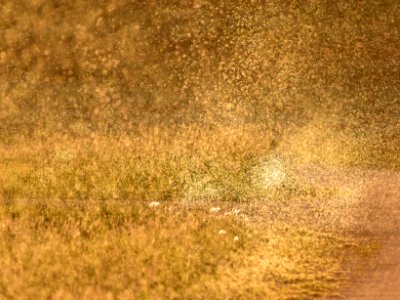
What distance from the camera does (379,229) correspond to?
35.9 ft

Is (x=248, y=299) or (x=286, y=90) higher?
(x=248, y=299)

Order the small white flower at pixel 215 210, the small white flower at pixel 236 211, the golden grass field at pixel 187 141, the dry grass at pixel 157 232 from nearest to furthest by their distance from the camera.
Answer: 1. the dry grass at pixel 157 232
2. the golden grass field at pixel 187 141
3. the small white flower at pixel 236 211
4. the small white flower at pixel 215 210

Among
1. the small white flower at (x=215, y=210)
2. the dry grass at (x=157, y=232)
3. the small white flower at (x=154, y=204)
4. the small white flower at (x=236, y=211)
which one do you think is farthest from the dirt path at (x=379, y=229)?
the small white flower at (x=154, y=204)

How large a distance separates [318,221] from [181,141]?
9.80 m

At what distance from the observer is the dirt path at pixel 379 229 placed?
810 cm

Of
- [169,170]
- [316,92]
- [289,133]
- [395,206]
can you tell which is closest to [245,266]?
[395,206]

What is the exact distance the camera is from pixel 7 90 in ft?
144

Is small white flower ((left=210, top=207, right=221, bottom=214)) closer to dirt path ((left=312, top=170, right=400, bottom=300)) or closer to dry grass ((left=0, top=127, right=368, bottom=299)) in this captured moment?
dry grass ((left=0, top=127, right=368, bottom=299))

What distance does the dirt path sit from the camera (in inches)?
319

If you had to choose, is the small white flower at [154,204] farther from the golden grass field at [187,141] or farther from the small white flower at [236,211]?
the small white flower at [236,211]

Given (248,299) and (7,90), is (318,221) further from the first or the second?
(7,90)

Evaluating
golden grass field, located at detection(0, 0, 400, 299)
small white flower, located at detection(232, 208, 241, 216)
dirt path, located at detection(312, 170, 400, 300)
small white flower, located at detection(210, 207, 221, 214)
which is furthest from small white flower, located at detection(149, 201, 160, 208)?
dirt path, located at detection(312, 170, 400, 300)

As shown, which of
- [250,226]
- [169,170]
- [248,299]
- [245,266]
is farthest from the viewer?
[169,170]

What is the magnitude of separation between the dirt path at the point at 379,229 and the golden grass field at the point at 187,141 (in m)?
0.24
